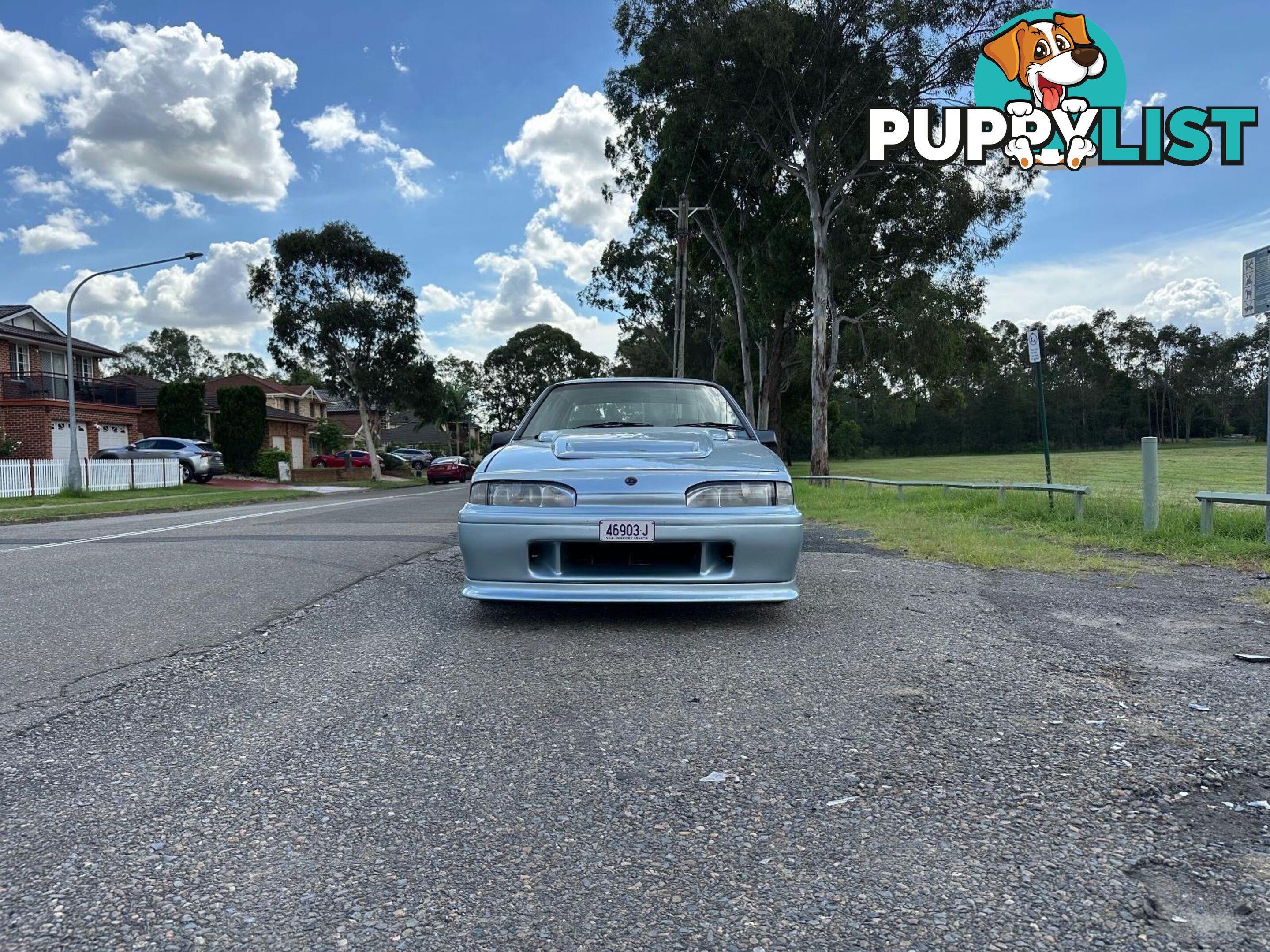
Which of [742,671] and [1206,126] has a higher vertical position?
[1206,126]

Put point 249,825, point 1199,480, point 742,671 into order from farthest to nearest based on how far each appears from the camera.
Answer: point 1199,480 → point 742,671 → point 249,825

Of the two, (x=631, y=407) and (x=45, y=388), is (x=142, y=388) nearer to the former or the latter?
(x=45, y=388)

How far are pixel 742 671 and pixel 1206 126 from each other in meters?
14.9

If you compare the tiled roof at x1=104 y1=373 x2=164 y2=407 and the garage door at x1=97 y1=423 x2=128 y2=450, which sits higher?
the tiled roof at x1=104 y1=373 x2=164 y2=407

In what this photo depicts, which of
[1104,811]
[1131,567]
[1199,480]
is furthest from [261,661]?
[1199,480]

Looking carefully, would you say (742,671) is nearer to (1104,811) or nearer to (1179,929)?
(1104,811)

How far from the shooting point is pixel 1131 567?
665cm

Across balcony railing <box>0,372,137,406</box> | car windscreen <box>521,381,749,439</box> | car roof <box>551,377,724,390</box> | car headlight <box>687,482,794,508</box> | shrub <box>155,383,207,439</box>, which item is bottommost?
car headlight <box>687,482,794,508</box>

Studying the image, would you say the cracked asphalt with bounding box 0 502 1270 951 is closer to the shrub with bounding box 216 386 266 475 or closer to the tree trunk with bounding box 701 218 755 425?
the tree trunk with bounding box 701 218 755 425

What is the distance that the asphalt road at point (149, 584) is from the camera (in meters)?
3.79

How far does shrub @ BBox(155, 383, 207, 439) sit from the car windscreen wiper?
3806cm

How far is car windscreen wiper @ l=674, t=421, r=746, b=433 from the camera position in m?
5.70

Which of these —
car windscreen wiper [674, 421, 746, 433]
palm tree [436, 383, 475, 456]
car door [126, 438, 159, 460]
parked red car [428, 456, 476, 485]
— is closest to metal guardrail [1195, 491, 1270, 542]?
car windscreen wiper [674, 421, 746, 433]

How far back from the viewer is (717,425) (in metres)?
5.75
